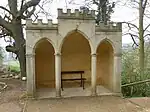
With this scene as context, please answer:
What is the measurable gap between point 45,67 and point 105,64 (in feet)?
10.4

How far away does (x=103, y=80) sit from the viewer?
38.0ft

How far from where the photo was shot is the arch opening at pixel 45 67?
11.5 metres

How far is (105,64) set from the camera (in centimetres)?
1117

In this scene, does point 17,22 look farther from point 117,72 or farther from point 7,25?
point 117,72

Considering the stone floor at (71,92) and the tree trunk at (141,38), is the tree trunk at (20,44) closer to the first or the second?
the stone floor at (71,92)

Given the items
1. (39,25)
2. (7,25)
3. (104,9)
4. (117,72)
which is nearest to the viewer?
(39,25)

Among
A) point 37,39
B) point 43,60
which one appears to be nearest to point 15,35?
point 43,60

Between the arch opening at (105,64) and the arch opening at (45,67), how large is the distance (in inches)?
98.6

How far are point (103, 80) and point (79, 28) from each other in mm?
3609

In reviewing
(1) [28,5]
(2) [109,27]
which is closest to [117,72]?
(2) [109,27]

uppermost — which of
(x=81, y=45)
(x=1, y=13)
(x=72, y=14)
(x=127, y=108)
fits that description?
(x=1, y=13)

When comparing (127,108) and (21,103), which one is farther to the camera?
(21,103)

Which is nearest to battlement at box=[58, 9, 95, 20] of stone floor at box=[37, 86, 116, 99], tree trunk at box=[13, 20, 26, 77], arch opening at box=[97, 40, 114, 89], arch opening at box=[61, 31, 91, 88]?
arch opening at box=[97, 40, 114, 89]

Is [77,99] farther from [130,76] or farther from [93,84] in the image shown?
[130,76]
